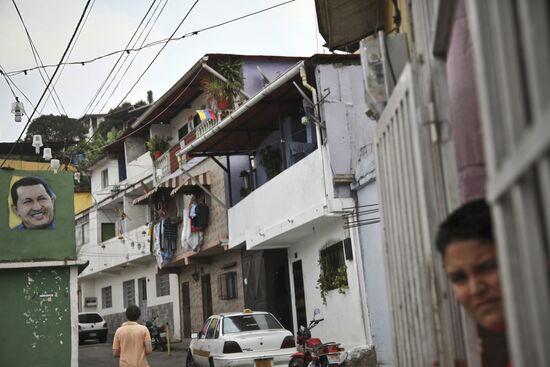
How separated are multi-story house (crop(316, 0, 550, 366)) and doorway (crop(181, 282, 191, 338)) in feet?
79.2

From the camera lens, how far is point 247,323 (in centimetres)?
1416

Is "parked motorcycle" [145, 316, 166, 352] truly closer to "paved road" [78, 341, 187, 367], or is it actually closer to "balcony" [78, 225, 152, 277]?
"paved road" [78, 341, 187, 367]

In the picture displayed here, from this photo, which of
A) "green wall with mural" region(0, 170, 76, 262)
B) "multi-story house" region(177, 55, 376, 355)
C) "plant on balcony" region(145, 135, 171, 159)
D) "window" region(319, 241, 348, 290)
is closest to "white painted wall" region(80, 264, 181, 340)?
"plant on balcony" region(145, 135, 171, 159)

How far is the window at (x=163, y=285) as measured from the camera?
31878 mm

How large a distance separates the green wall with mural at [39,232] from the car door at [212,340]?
5.02 metres

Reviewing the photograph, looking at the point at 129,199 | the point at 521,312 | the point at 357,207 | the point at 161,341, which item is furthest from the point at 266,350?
the point at 129,199

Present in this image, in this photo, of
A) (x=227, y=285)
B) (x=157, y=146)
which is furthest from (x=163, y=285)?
(x=227, y=285)

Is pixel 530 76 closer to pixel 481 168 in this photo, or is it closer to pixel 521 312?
pixel 521 312

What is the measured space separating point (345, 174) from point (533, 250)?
43.5 feet

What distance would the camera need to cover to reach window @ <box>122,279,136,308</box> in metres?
36.5

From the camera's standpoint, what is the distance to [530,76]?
1806mm

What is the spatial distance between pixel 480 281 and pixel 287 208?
1444cm

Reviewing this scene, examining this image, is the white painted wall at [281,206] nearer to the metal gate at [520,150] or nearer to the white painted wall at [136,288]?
the white painted wall at [136,288]

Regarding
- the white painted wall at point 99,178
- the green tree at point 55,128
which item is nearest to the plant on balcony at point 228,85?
the white painted wall at point 99,178
